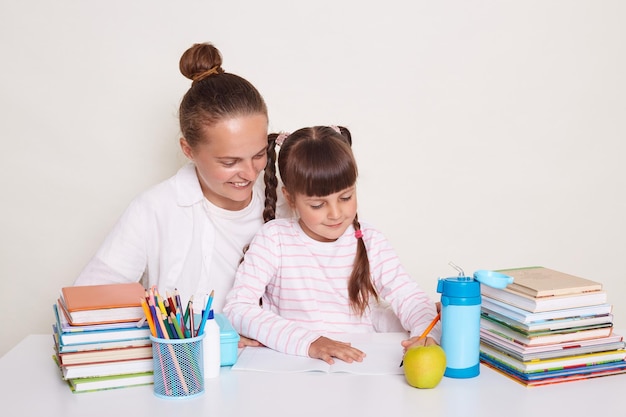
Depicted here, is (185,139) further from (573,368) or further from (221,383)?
(573,368)

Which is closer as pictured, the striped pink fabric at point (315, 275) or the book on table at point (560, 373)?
the book on table at point (560, 373)

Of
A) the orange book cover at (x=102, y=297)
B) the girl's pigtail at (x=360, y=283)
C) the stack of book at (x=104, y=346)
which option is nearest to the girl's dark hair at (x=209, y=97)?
the girl's pigtail at (x=360, y=283)

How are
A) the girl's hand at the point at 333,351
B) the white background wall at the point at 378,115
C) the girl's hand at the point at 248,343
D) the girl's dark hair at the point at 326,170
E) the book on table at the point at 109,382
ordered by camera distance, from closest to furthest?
the book on table at the point at 109,382, the girl's hand at the point at 333,351, the girl's hand at the point at 248,343, the girl's dark hair at the point at 326,170, the white background wall at the point at 378,115

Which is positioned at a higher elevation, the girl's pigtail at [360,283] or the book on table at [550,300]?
the book on table at [550,300]

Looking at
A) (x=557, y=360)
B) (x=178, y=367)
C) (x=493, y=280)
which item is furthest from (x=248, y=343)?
(x=557, y=360)

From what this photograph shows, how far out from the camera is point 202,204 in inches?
84.7

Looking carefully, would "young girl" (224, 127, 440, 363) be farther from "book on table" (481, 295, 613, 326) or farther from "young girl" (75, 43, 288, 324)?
"book on table" (481, 295, 613, 326)

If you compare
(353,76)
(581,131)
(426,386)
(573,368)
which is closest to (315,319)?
(426,386)

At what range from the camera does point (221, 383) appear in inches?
54.6

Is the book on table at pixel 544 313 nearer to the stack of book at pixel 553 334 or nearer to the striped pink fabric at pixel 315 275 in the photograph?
the stack of book at pixel 553 334

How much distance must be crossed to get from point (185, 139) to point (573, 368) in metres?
1.24

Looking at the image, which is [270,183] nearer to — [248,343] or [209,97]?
[209,97]

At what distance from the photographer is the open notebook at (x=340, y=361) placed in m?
1.45

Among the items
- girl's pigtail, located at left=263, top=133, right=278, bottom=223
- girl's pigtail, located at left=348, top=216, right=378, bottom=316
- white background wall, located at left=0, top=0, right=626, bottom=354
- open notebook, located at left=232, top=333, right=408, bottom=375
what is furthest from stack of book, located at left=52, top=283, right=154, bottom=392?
white background wall, located at left=0, top=0, right=626, bottom=354
